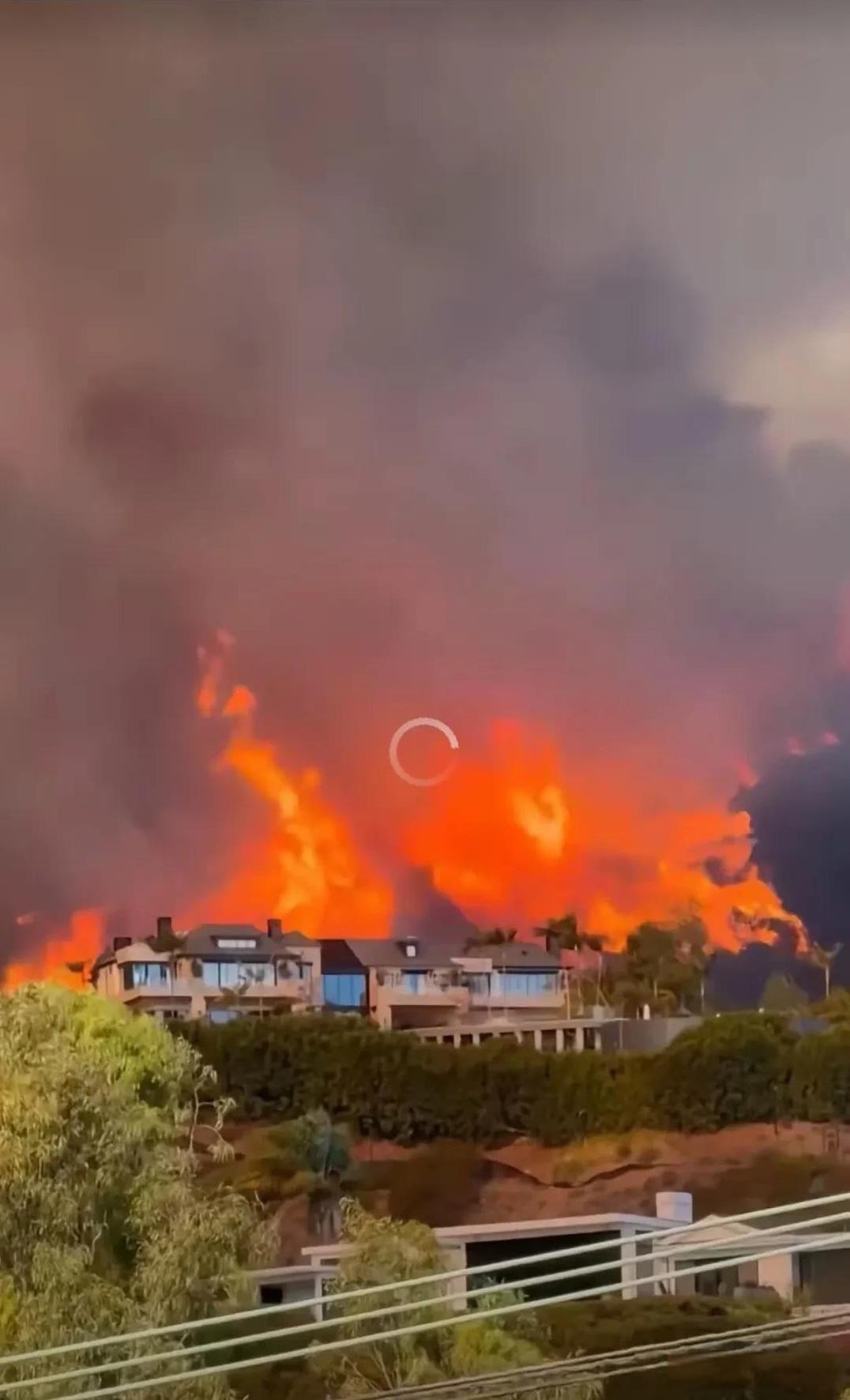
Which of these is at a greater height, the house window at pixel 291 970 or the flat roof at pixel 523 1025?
the house window at pixel 291 970

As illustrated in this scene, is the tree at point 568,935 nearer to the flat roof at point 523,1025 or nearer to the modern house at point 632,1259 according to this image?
the flat roof at point 523,1025

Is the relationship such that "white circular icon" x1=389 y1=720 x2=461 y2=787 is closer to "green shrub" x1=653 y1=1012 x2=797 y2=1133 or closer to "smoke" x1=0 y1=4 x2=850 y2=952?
"smoke" x1=0 y1=4 x2=850 y2=952

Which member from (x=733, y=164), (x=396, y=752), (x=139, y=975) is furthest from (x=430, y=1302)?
(x=733, y=164)

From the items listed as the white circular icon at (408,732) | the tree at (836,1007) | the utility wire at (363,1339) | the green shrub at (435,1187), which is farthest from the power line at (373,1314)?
the white circular icon at (408,732)

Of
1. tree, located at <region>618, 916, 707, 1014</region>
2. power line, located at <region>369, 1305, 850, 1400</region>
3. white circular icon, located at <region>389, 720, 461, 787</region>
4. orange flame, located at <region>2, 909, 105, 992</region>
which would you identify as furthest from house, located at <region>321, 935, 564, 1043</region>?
power line, located at <region>369, 1305, 850, 1400</region>

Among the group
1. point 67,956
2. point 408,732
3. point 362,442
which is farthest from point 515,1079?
point 362,442

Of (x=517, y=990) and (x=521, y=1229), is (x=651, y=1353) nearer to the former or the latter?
(x=521, y=1229)
